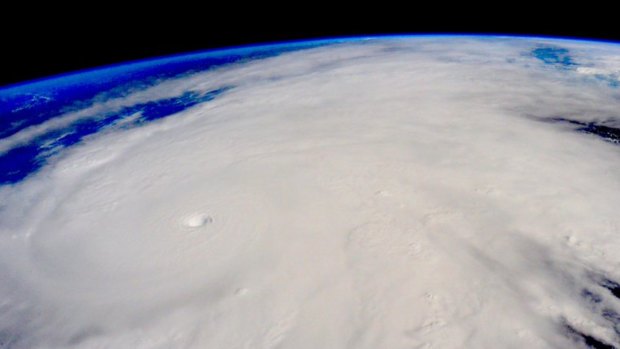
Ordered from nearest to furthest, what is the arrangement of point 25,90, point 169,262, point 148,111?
point 169,262, point 148,111, point 25,90

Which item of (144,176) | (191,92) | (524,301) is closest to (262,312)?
(524,301)

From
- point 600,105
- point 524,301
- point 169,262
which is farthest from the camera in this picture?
point 600,105

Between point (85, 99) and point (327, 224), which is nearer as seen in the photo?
point (327, 224)

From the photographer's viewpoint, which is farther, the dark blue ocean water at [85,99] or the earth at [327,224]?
the dark blue ocean water at [85,99]

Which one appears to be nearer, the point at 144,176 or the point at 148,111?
the point at 144,176

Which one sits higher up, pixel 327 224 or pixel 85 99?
pixel 85 99

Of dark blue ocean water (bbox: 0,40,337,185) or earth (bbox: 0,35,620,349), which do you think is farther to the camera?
dark blue ocean water (bbox: 0,40,337,185)

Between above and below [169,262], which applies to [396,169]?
above

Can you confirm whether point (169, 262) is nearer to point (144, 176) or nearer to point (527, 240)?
point (144, 176)
